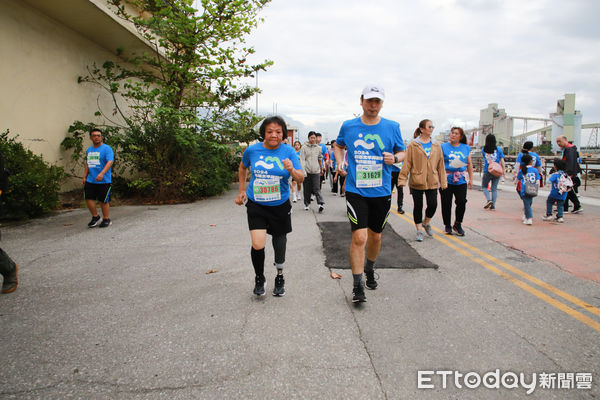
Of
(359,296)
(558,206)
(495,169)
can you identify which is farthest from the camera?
(495,169)

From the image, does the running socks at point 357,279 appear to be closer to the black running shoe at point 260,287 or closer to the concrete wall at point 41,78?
the black running shoe at point 260,287

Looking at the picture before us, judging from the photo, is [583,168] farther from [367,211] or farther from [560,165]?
[367,211]

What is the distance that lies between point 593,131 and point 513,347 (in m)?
117

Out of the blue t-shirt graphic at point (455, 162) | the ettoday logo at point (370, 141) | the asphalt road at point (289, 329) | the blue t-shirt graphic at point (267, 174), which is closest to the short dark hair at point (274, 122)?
the blue t-shirt graphic at point (267, 174)

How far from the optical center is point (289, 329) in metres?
3.04

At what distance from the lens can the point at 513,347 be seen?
9.14 feet

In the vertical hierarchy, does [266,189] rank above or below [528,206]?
above

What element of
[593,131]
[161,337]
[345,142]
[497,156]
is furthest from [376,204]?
[593,131]

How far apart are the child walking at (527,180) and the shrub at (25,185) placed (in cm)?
987

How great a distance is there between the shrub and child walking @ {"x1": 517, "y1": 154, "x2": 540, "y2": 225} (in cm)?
987

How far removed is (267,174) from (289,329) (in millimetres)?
1523

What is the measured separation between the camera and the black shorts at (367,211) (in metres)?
3.61

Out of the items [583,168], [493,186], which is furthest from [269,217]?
[583,168]

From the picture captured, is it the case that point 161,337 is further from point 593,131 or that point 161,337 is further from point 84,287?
point 593,131
